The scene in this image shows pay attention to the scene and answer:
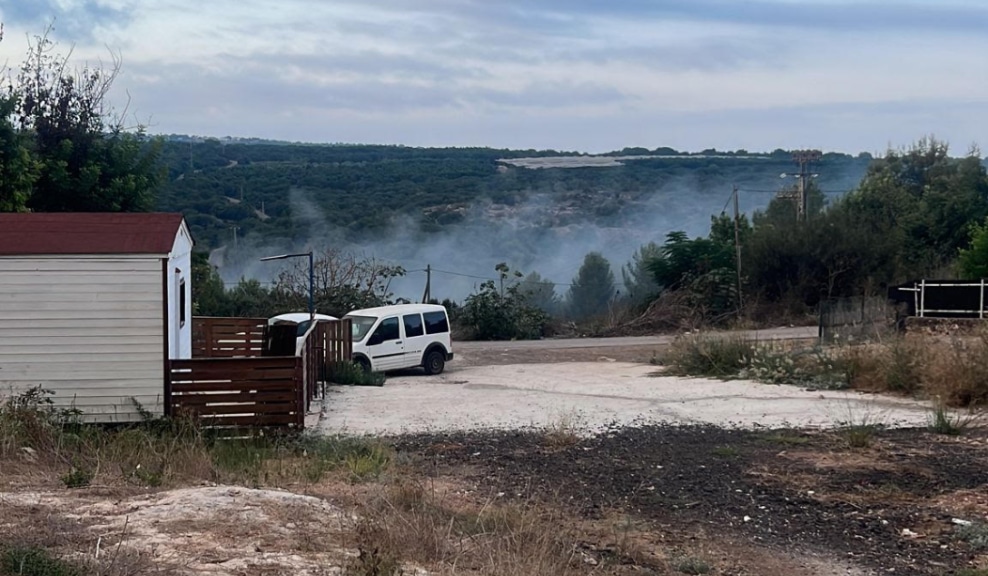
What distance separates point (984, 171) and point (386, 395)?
158 ft

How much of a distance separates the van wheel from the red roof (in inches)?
451

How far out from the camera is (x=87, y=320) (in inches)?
557

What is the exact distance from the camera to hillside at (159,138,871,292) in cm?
7050

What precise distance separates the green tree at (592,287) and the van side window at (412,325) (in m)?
34.9

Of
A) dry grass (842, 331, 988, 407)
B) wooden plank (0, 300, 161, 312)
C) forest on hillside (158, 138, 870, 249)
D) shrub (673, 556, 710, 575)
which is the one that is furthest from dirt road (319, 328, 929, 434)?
forest on hillside (158, 138, 870, 249)

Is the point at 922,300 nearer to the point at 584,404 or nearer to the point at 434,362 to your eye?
the point at 434,362

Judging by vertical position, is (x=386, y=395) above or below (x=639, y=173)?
below

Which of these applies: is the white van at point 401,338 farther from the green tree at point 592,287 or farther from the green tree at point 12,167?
the green tree at point 592,287

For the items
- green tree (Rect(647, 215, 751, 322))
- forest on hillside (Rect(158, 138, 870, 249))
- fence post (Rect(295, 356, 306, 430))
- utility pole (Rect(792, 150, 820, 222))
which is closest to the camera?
fence post (Rect(295, 356, 306, 430))

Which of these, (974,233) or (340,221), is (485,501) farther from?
(340,221)

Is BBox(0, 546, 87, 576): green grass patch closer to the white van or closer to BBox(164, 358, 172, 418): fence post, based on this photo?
BBox(164, 358, 172, 418): fence post

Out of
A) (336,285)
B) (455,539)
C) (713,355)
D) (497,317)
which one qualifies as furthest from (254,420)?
(497,317)

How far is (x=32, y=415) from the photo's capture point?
1208cm

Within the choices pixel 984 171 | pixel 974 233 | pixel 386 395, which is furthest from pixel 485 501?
pixel 984 171
